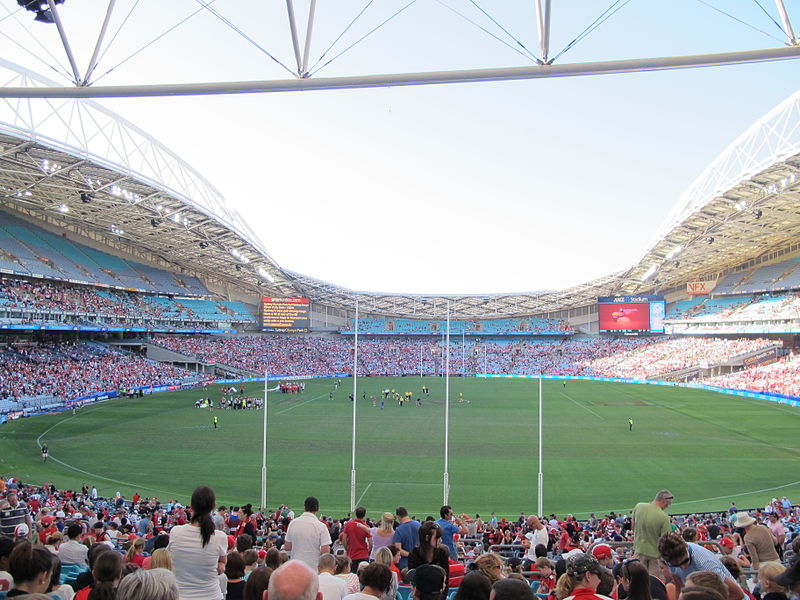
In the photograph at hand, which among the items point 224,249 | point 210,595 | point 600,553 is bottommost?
point 600,553

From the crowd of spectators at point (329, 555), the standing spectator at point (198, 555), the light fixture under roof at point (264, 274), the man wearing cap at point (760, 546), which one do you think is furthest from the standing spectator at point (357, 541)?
the light fixture under roof at point (264, 274)

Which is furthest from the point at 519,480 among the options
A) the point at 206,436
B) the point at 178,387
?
the point at 178,387

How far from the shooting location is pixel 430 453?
82.6ft

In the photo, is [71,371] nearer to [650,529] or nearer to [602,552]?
[602,552]

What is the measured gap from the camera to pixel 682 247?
2063 inches

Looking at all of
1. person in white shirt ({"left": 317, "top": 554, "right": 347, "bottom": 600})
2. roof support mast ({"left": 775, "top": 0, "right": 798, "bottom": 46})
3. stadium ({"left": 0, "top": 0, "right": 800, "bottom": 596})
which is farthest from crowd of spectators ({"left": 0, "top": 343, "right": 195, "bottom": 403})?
roof support mast ({"left": 775, "top": 0, "right": 798, "bottom": 46})

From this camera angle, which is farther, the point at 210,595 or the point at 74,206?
the point at 74,206

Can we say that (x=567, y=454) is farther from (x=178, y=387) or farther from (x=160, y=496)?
(x=178, y=387)

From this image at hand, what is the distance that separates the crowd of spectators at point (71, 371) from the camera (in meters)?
36.9

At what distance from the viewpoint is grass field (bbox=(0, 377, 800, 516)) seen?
18797 millimetres

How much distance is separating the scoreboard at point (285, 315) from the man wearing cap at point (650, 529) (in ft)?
211

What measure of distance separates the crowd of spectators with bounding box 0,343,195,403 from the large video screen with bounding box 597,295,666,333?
159 feet

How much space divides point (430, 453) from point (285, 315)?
46.6m

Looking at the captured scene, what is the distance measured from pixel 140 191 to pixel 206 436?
62.3 feet
